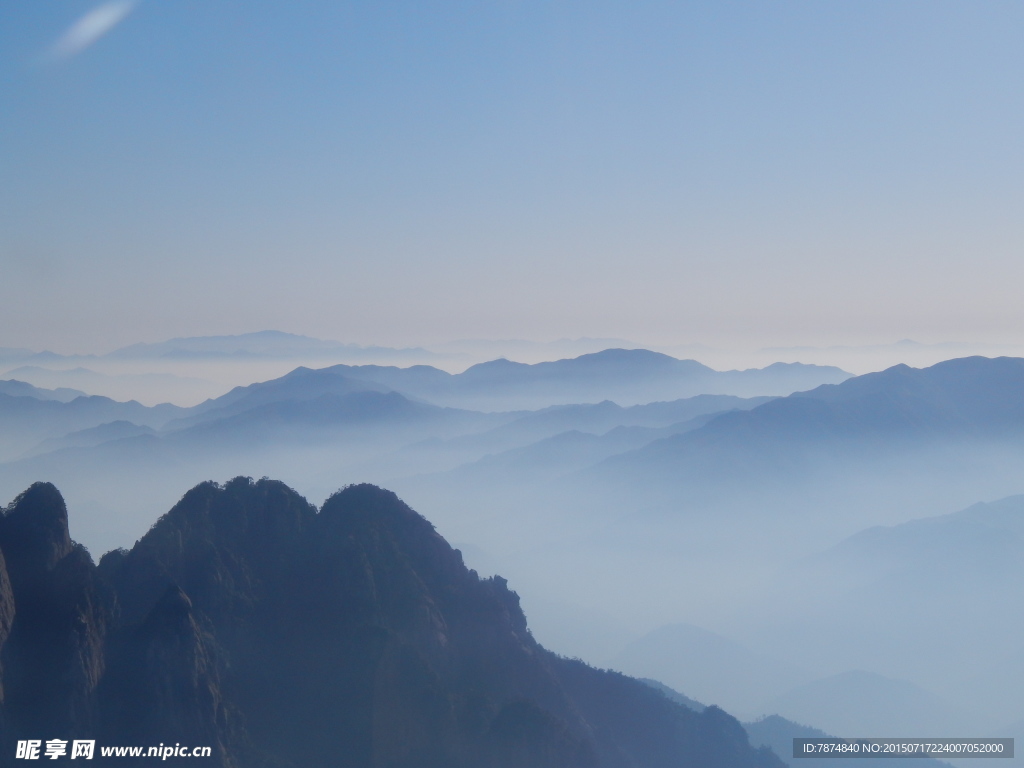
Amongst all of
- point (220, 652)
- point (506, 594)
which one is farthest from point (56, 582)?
point (506, 594)

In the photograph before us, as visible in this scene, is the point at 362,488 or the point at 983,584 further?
the point at 983,584

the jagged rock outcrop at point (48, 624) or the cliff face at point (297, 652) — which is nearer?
the jagged rock outcrop at point (48, 624)

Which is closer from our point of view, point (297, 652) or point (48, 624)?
point (48, 624)

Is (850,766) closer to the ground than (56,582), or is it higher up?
closer to the ground

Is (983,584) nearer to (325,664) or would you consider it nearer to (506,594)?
(506,594)

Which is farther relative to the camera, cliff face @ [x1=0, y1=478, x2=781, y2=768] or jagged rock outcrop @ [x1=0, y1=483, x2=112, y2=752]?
cliff face @ [x1=0, y1=478, x2=781, y2=768]

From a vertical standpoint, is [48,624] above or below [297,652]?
above

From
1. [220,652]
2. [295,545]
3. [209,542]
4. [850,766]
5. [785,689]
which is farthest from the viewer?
[785,689]

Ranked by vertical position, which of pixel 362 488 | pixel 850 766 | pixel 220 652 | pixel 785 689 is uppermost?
pixel 362 488
